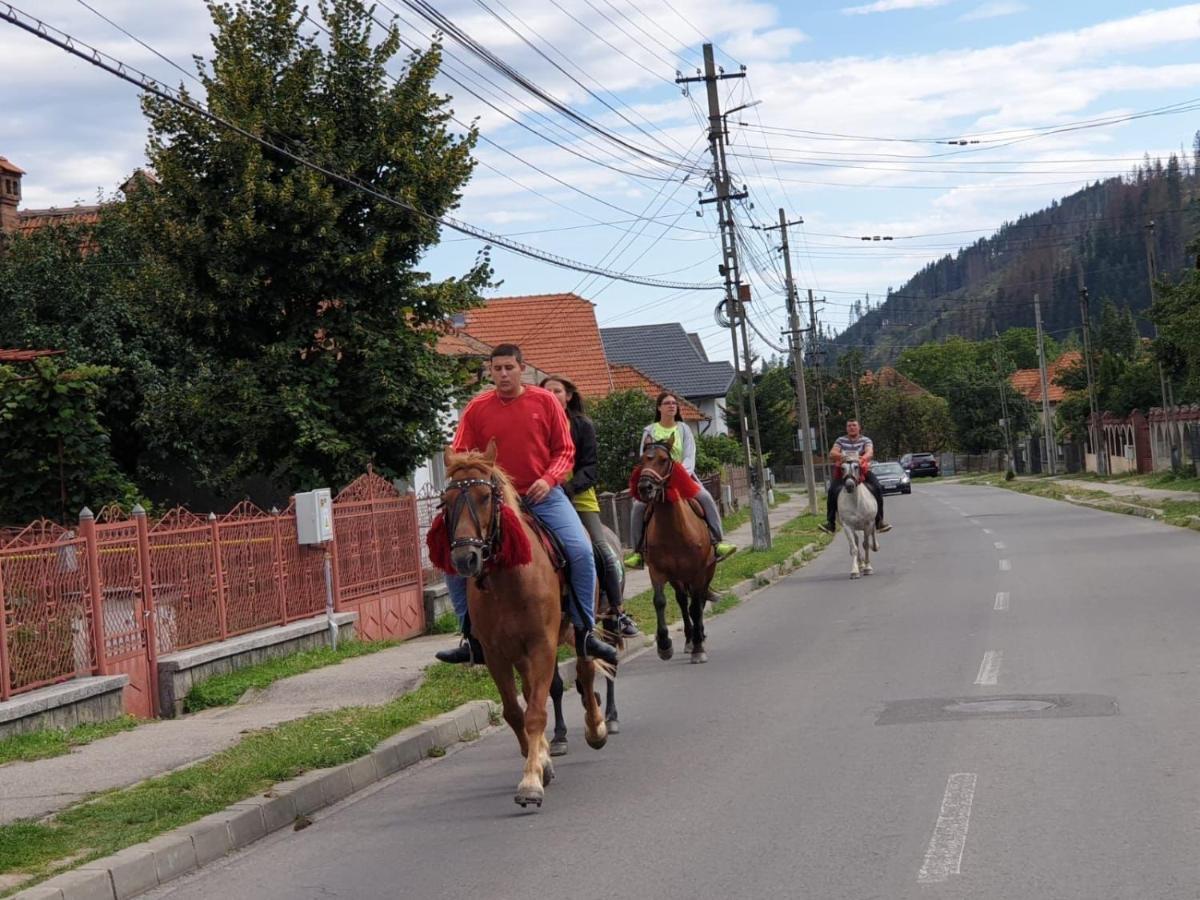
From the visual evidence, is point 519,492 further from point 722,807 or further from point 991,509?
point 991,509

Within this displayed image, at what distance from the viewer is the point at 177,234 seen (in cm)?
2288

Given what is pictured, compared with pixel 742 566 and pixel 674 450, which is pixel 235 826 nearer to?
pixel 674 450

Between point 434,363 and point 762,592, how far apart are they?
6290 mm

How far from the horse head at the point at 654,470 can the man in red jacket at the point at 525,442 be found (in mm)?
4631

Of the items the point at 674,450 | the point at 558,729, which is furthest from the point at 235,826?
the point at 674,450

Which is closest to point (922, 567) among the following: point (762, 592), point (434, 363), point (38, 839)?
point (762, 592)

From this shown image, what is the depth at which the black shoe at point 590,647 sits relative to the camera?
9594mm

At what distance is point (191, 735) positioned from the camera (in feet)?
38.4

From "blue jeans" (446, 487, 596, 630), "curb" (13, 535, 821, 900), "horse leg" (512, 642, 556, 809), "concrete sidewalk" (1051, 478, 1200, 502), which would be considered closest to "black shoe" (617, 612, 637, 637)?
"blue jeans" (446, 487, 596, 630)

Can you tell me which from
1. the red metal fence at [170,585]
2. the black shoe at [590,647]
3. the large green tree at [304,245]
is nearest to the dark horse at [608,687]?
the black shoe at [590,647]

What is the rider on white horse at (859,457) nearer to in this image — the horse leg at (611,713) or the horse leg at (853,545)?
the horse leg at (853,545)

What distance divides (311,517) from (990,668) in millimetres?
8168

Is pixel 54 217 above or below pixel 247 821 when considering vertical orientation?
above

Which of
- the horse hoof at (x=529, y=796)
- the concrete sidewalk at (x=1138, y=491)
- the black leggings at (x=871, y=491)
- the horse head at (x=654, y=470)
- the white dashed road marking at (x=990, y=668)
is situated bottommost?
the concrete sidewalk at (x=1138, y=491)
